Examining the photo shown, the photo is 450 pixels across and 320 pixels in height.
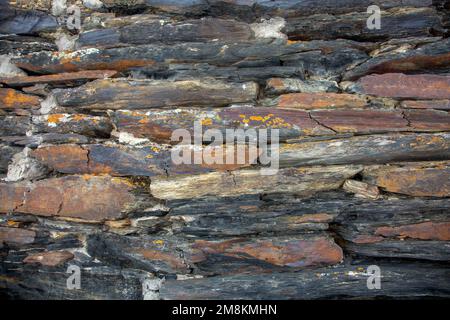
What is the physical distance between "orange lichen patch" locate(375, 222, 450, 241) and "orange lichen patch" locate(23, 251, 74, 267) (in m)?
3.92

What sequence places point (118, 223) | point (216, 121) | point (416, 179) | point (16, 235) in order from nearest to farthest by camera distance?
point (416, 179)
point (216, 121)
point (118, 223)
point (16, 235)

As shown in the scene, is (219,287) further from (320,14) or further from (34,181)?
(320,14)

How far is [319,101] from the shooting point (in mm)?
3545

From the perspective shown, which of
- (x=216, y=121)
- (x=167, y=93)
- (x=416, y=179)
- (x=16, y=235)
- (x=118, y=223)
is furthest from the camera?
(x=16, y=235)

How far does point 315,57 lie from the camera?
375cm

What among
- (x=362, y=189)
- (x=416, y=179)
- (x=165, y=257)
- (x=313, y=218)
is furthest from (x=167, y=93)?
(x=416, y=179)

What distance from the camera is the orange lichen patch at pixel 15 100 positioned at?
12.8 ft

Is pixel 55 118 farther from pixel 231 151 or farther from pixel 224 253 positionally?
pixel 224 253

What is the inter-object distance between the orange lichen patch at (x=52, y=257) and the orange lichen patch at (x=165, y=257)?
103cm

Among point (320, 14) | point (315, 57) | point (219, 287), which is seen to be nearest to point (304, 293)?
point (219, 287)

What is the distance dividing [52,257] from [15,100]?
82.2 inches

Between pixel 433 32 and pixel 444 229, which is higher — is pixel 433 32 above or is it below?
above

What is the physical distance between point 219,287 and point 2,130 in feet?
11.2

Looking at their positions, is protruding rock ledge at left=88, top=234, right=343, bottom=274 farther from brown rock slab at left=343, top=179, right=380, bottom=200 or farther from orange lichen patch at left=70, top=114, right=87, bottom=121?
orange lichen patch at left=70, top=114, right=87, bottom=121
